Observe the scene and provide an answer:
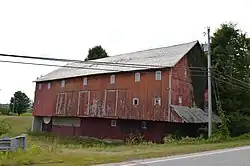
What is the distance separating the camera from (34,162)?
381 inches

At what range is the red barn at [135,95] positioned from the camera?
3011 cm

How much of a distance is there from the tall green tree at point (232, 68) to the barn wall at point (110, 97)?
27.4 ft

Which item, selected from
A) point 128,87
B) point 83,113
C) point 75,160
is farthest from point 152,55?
point 75,160

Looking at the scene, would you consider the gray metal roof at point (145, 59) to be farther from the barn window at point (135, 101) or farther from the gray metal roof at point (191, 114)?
the gray metal roof at point (191, 114)

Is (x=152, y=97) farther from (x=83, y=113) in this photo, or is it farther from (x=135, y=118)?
(x=83, y=113)

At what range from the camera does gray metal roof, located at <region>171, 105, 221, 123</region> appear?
94.9 feet

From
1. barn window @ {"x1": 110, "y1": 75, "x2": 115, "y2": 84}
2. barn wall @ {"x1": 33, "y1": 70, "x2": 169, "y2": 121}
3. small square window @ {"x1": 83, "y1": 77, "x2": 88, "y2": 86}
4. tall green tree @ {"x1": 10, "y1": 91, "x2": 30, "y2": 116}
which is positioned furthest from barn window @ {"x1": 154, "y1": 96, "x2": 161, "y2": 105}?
tall green tree @ {"x1": 10, "y1": 91, "x2": 30, "y2": 116}

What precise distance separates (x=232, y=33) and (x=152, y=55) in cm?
1011

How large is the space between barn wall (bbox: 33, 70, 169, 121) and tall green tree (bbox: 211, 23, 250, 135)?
8.35 metres

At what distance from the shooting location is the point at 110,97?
33969 mm

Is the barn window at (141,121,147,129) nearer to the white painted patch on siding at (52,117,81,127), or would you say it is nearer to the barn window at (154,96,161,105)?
the barn window at (154,96,161,105)

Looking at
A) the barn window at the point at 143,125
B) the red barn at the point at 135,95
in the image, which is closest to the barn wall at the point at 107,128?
the red barn at the point at 135,95

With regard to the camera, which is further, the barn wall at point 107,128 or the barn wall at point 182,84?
the barn wall at point 107,128

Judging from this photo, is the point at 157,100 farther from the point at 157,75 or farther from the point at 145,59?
the point at 145,59
